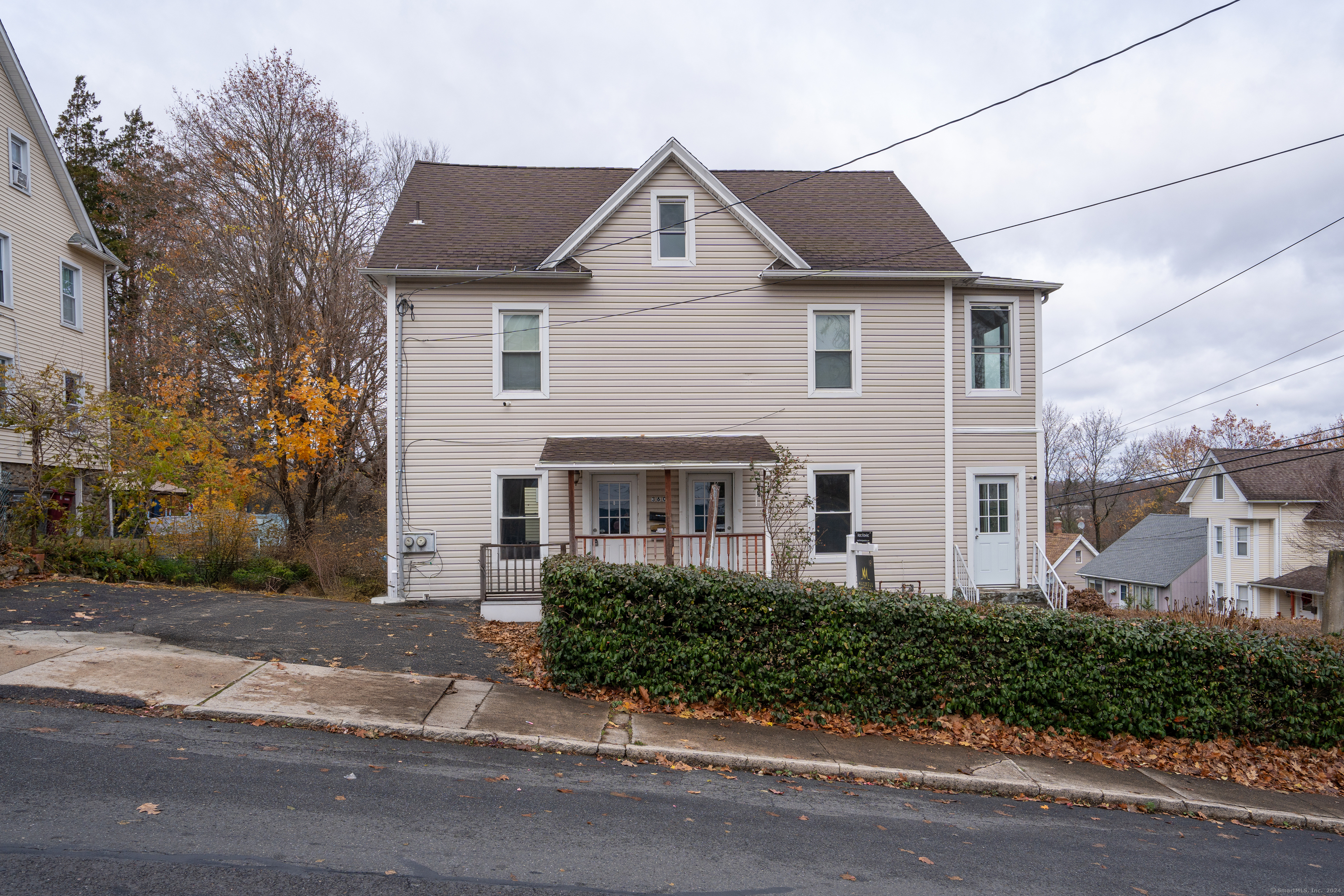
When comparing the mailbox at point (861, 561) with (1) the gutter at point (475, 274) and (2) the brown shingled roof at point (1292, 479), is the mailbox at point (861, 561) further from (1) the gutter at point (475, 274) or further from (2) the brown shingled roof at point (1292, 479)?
(2) the brown shingled roof at point (1292, 479)

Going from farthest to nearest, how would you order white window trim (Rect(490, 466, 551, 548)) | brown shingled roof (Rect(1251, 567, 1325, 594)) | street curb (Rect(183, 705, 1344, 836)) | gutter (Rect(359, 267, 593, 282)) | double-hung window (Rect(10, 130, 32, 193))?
brown shingled roof (Rect(1251, 567, 1325, 594)), double-hung window (Rect(10, 130, 32, 193)), white window trim (Rect(490, 466, 551, 548)), gutter (Rect(359, 267, 593, 282)), street curb (Rect(183, 705, 1344, 836))

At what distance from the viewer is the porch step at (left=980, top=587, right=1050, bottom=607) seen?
49.1 feet

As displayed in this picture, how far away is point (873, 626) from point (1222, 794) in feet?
11.2

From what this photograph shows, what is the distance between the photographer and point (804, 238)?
16.1m

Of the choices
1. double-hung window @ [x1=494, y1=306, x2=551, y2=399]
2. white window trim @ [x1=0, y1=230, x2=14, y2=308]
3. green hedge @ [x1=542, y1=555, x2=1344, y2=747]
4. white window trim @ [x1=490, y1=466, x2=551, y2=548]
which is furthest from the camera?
white window trim @ [x1=0, y1=230, x2=14, y2=308]

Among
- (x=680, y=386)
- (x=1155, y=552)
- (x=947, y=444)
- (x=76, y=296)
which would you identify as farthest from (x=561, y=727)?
(x=1155, y=552)

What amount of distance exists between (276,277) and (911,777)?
20.0m

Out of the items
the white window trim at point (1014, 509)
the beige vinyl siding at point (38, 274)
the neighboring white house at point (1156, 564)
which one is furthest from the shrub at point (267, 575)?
the neighboring white house at point (1156, 564)

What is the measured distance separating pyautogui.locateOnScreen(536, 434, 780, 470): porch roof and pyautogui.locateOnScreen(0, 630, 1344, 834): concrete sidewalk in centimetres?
559

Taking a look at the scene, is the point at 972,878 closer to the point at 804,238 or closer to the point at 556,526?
the point at 556,526

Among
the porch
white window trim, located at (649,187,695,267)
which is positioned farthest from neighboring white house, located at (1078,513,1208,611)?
white window trim, located at (649,187,695,267)

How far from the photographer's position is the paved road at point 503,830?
4.38 m

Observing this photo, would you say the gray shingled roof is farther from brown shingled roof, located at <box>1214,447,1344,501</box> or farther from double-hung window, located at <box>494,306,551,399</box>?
double-hung window, located at <box>494,306,551,399</box>

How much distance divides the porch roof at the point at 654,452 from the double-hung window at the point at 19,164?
53.7ft
